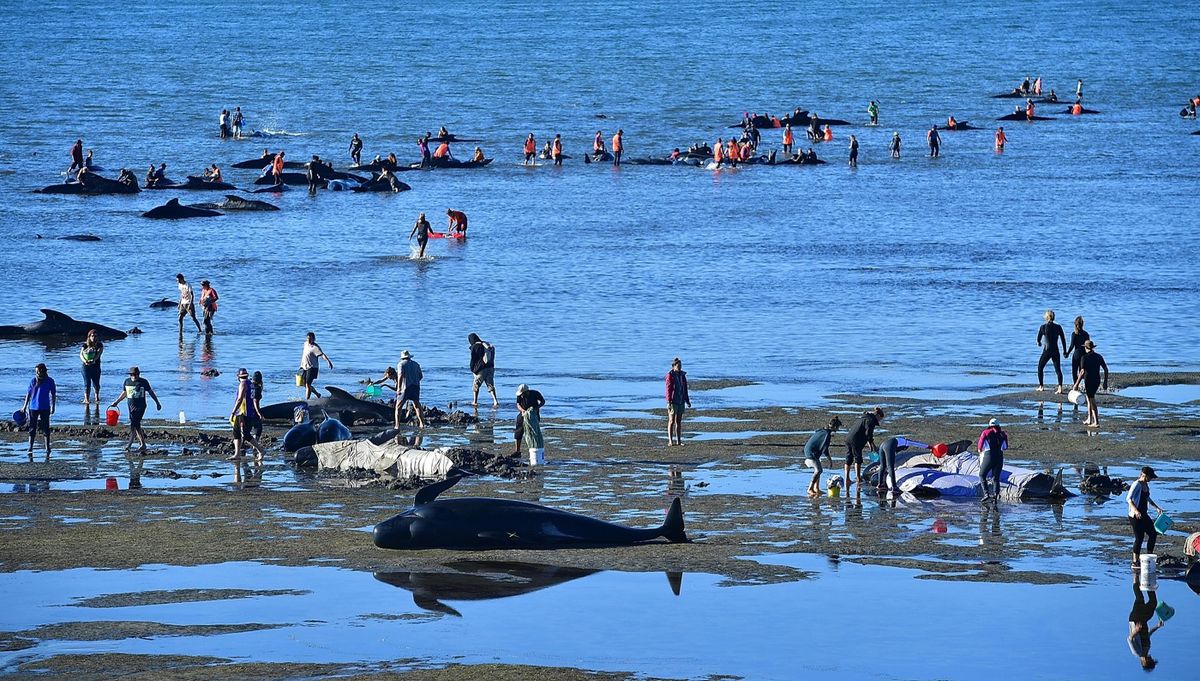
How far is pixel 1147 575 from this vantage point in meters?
18.5

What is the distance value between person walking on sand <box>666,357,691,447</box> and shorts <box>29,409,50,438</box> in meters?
9.52

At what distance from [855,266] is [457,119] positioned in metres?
64.2

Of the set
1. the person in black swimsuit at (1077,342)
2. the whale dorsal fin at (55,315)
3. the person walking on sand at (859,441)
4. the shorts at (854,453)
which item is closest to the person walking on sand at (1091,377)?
the person in black swimsuit at (1077,342)

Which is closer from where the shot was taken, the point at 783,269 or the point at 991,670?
the point at 991,670

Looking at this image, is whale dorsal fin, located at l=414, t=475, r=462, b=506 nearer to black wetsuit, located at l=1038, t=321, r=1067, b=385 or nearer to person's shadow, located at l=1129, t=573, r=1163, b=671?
person's shadow, located at l=1129, t=573, r=1163, b=671

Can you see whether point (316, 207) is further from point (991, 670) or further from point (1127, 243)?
point (991, 670)

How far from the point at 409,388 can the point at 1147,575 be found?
46.6ft

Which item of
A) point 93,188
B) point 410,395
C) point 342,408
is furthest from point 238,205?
point 410,395

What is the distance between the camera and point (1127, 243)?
6181 cm

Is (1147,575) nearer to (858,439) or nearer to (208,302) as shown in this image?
(858,439)

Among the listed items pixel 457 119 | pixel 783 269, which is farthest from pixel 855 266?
pixel 457 119

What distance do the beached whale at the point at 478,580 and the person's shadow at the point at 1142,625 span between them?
4.70 m

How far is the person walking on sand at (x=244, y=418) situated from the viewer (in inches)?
1035

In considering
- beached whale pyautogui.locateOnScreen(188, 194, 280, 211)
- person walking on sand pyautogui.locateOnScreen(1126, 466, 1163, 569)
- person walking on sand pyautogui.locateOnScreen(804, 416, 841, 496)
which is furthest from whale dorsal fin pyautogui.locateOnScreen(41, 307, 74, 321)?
beached whale pyautogui.locateOnScreen(188, 194, 280, 211)
